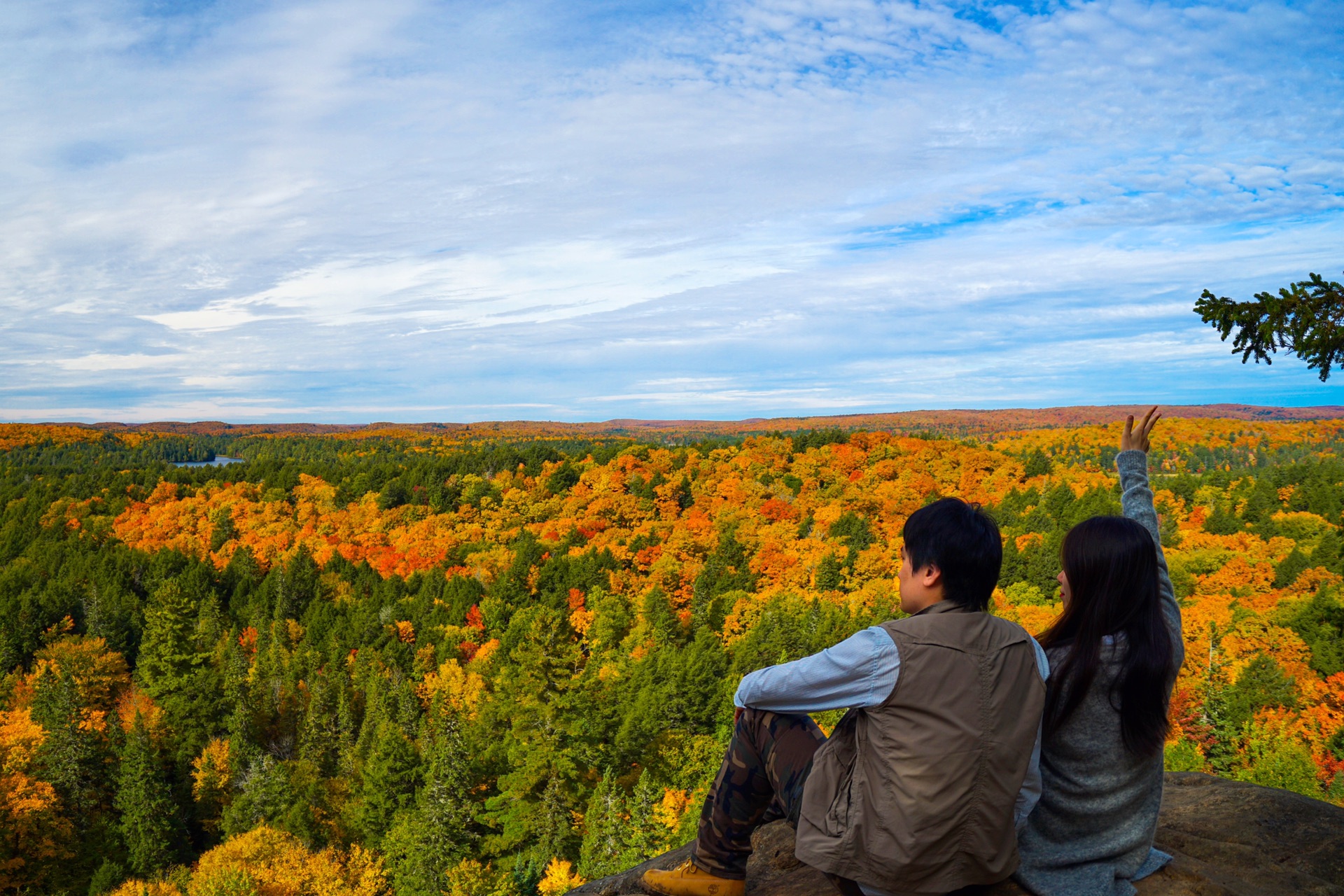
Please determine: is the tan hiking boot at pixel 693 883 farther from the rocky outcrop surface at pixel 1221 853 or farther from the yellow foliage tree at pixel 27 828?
the yellow foliage tree at pixel 27 828

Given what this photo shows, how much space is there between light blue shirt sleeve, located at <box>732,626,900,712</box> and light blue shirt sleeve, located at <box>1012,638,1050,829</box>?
2.22 ft

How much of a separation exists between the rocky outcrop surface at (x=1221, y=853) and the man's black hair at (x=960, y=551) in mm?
1614

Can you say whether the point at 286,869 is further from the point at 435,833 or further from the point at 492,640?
the point at 492,640

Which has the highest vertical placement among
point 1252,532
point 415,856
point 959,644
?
point 959,644

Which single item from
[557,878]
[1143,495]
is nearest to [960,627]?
[1143,495]

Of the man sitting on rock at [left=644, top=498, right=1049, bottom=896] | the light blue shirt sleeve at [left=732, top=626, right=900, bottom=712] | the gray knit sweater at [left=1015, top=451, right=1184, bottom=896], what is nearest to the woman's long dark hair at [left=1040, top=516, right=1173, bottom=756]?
the gray knit sweater at [left=1015, top=451, right=1184, bottom=896]

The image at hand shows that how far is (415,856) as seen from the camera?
A: 28.2 m

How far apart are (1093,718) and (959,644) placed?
3.03ft

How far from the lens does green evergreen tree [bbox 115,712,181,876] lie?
113ft

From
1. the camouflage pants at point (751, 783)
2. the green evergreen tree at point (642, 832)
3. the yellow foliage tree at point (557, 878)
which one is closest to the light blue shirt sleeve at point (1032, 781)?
the camouflage pants at point (751, 783)

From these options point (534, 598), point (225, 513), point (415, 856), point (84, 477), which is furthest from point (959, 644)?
point (84, 477)

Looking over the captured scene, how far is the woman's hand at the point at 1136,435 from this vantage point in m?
4.38

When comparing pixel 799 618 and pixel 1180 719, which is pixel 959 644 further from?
pixel 799 618

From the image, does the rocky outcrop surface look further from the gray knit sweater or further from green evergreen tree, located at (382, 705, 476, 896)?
green evergreen tree, located at (382, 705, 476, 896)
